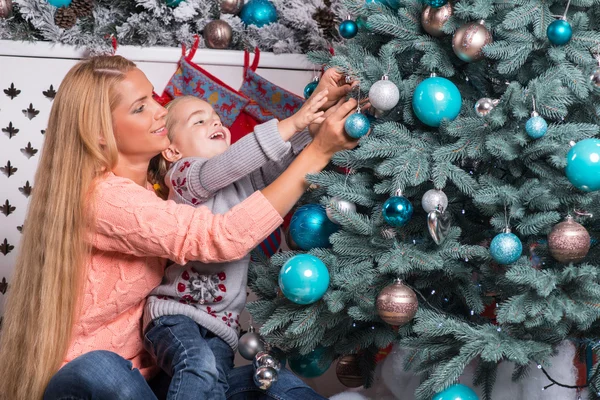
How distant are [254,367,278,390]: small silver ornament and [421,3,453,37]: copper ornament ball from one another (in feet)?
2.60

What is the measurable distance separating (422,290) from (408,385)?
28 cm

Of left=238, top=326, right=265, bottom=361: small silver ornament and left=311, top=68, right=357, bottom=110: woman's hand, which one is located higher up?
left=311, top=68, right=357, bottom=110: woman's hand

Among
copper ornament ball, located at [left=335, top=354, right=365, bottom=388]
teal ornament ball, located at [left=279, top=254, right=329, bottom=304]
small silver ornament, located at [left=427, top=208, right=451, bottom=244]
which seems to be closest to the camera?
small silver ornament, located at [left=427, top=208, right=451, bottom=244]

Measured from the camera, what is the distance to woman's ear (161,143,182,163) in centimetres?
188

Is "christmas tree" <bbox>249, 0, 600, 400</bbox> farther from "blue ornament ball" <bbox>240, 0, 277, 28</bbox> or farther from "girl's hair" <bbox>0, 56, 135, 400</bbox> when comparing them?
"blue ornament ball" <bbox>240, 0, 277, 28</bbox>

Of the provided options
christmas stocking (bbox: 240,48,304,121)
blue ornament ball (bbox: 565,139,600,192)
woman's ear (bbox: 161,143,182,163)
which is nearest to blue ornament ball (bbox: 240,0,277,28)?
christmas stocking (bbox: 240,48,304,121)

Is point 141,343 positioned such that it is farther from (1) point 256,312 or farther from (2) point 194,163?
(2) point 194,163

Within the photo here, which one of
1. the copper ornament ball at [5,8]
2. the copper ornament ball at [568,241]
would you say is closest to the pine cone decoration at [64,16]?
the copper ornament ball at [5,8]

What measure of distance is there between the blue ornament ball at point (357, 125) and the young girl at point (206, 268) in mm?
141

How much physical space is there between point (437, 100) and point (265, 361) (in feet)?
2.23

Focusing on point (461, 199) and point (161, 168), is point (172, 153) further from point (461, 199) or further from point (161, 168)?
point (461, 199)

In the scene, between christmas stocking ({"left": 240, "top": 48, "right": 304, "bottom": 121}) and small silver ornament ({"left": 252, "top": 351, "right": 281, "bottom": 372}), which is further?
christmas stocking ({"left": 240, "top": 48, "right": 304, "bottom": 121})

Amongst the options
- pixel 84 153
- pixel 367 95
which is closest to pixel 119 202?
pixel 84 153

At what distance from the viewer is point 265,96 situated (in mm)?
2305
